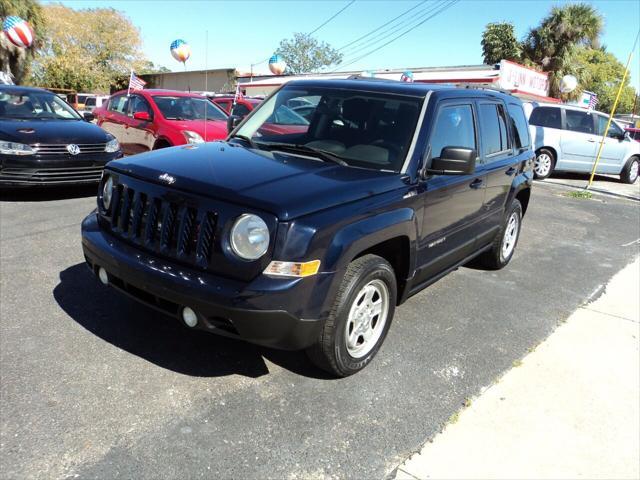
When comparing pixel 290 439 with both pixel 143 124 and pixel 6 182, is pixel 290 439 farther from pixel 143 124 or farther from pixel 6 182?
pixel 143 124

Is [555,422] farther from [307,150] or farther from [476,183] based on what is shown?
[307,150]

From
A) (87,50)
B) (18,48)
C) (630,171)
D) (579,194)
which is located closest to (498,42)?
(630,171)

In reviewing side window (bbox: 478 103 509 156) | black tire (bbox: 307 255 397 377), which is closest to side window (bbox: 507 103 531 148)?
side window (bbox: 478 103 509 156)

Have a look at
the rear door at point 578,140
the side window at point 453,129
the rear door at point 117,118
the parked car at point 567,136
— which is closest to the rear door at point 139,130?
the rear door at point 117,118

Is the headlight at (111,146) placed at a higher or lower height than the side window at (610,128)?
lower

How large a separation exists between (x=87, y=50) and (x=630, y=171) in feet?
170

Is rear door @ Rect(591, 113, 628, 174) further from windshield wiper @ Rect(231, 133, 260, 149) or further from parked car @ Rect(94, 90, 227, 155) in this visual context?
windshield wiper @ Rect(231, 133, 260, 149)

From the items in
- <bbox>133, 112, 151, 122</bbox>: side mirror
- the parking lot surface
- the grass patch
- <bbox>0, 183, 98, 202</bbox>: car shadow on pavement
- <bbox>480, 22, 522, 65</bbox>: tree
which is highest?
<bbox>480, 22, 522, 65</bbox>: tree

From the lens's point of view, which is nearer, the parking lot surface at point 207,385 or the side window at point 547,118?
the parking lot surface at point 207,385

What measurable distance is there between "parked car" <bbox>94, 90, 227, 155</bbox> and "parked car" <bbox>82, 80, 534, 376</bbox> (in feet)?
14.6

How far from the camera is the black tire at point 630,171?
1434 cm

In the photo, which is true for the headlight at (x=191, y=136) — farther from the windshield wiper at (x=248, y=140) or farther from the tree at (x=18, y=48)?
the tree at (x=18, y=48)

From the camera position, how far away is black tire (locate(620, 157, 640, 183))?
47.0 feet

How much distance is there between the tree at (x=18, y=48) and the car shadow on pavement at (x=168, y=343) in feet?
96.1
